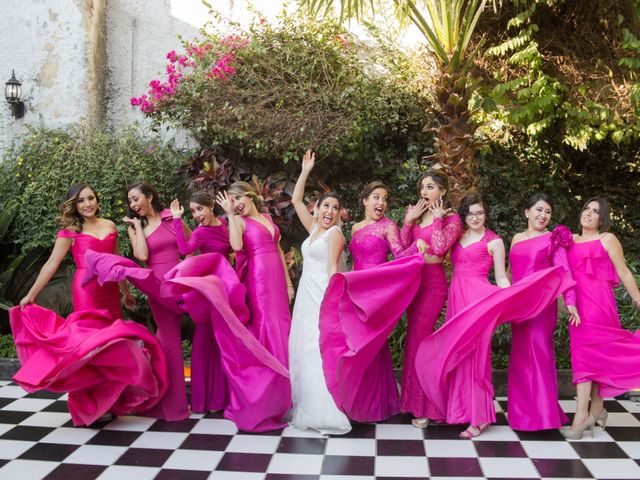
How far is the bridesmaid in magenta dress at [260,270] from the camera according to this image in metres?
5.64

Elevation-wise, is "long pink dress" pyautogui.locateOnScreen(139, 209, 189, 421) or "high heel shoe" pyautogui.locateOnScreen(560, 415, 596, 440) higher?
"long pink dress" pyautogui.locateOnScreen(139, 209, 189, 421)

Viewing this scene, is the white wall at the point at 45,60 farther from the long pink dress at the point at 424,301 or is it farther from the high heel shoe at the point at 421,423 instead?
the high heel shoe at the point at 421,423

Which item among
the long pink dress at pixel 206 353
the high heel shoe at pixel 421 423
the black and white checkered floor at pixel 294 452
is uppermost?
the long pink dress at pixel 206 353

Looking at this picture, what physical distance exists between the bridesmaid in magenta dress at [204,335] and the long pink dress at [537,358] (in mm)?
2262

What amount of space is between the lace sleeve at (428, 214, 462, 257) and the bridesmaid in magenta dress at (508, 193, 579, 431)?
19.2 inches

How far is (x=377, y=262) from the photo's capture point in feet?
18.0

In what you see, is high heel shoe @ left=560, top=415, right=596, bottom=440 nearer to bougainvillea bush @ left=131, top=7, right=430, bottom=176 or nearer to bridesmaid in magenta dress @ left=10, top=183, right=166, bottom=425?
bridesmaid in magenta dress @ left=10, top=183, right=166, bottom=425

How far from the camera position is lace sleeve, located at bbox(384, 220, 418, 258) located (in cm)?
534

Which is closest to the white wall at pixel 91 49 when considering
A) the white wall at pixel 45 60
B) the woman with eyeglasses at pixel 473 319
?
the white wall at pixel 45 60

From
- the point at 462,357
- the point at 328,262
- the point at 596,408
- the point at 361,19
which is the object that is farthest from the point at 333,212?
the point at 361,19

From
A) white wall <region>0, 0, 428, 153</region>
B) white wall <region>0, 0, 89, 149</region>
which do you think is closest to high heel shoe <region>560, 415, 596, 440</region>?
white wall <region>0, 0, 428, 153</region>

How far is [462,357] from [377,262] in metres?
0.94

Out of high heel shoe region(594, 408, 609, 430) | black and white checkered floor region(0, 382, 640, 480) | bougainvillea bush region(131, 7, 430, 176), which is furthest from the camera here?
bougainvillea bush region(131, 7, 430, 176)

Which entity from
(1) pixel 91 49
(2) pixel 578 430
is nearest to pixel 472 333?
(2) pixel 578 430
